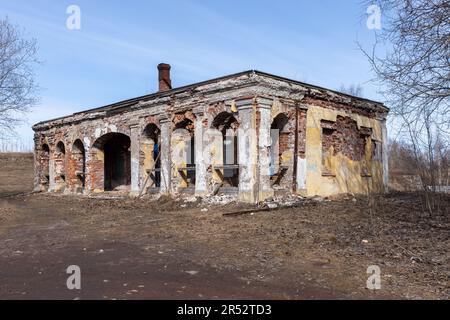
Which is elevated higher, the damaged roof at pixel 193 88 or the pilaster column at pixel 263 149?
the damaged roof at pixel 193 88

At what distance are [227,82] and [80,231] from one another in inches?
247

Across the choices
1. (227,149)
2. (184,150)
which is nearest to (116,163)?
(184,150)

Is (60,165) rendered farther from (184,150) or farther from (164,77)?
(184,150)

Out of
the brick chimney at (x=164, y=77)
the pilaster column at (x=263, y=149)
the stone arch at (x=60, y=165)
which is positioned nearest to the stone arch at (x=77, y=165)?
the stone arch at (x=60, y=165)

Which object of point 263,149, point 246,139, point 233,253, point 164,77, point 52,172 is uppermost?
point 164,77

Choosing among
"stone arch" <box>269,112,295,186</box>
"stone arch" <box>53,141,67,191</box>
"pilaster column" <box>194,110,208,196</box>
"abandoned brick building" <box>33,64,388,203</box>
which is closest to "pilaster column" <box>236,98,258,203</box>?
"abandoned brick building" <box>33,64,388,203</box>

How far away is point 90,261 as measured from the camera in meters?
6.61

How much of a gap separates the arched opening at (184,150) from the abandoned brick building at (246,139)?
0.12ft

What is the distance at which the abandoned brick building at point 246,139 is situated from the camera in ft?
41.3

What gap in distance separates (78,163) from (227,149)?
31.2 feet

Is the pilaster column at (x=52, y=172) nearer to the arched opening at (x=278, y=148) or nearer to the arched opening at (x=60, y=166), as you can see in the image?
the arched opening at (x=60, y=166)

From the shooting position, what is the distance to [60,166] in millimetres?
22141
